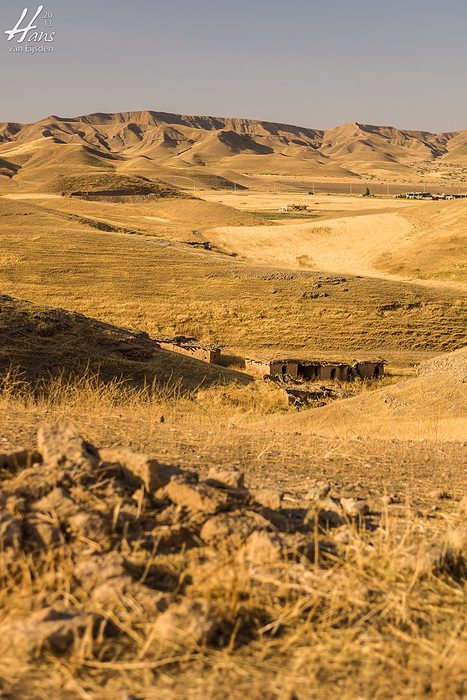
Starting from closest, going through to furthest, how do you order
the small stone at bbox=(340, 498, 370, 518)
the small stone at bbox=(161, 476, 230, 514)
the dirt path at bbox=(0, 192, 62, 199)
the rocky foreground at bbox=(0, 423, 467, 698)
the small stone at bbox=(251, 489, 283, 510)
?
the rocky foreground at bbox=(0, 423, 467, 698), the small stone at bbox=(161, 476, 230, 514), the small stone at bbox=(251, 489, 283, 510), the small stone at bbox=(340, 498, 370, 518), the dirt path at bbox=(0, 192, 62, 199)

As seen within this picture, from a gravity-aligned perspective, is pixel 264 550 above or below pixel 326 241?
below

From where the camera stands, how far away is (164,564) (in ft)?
12.0

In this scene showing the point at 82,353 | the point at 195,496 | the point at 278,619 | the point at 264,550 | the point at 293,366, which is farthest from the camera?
the point at 293,366

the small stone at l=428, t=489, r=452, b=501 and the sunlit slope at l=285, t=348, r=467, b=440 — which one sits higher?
the small stone at l=428, t=489, r=452, b=501

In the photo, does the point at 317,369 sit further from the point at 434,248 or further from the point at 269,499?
the point at 434,248

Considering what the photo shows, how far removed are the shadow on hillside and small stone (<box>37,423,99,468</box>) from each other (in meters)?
10.8

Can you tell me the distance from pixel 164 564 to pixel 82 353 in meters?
14.1

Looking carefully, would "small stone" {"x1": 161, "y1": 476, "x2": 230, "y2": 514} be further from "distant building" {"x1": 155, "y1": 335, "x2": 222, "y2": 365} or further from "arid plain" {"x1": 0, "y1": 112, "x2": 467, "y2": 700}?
"distant building" {"x1": 155, "y1": 335, "x2": 222, "y2": 365}

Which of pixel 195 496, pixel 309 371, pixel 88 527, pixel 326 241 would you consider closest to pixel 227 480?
pixel 195 496

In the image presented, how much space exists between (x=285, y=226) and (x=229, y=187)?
2480 inches

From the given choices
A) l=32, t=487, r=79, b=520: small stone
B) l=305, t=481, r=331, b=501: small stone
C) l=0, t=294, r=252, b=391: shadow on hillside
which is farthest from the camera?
l=0, t=294, r=252, b=391: shadow on hillside

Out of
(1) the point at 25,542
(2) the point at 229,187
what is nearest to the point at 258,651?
(1) the point at 25,542

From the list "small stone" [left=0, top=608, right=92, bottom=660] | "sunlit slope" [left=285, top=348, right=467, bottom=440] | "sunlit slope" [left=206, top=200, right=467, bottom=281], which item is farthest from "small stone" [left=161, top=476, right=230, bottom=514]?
Result: "sunlit slope" [left=206, top=200, right=467, bottom=281]

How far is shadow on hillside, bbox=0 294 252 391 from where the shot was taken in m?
16.1
